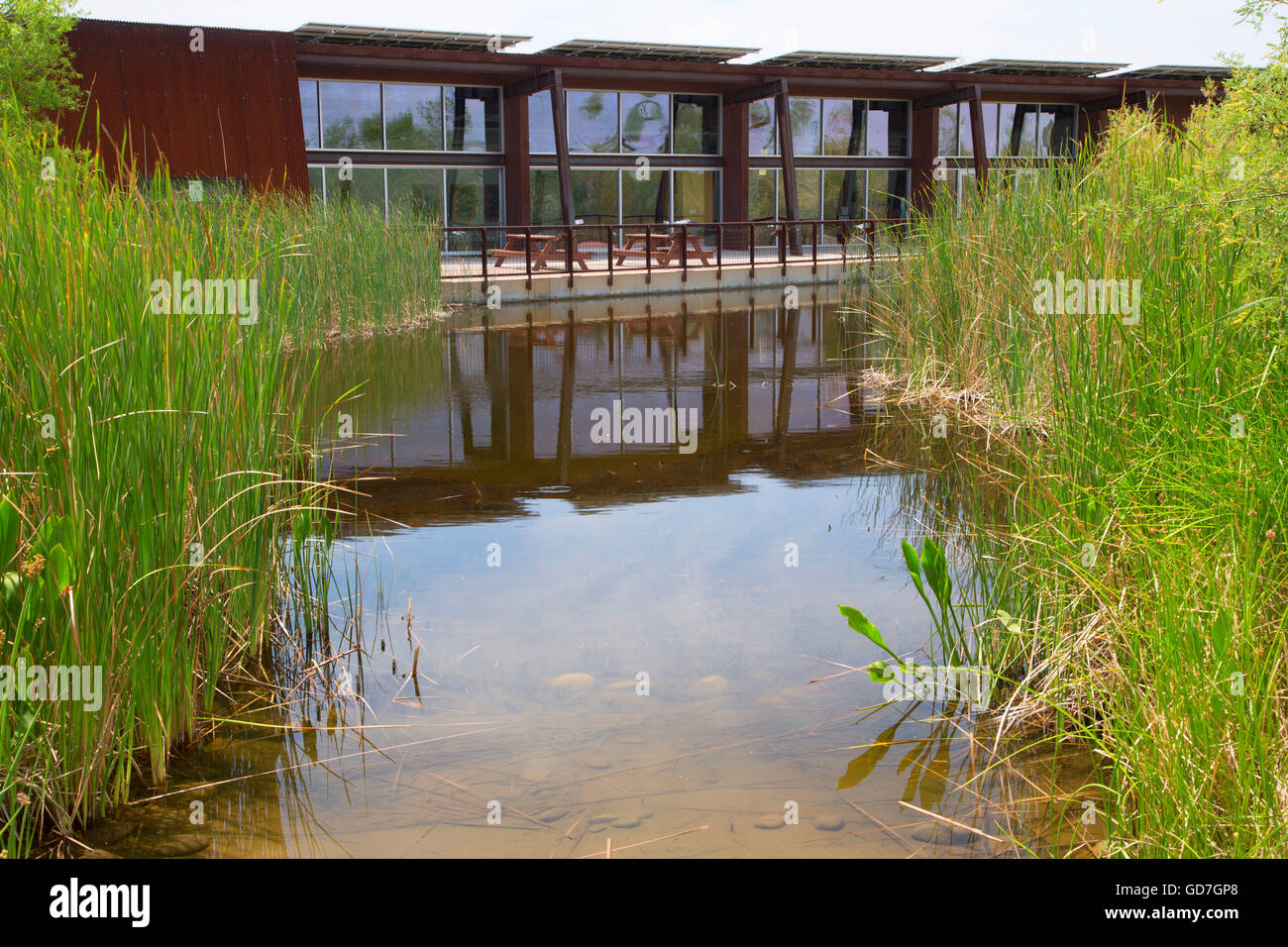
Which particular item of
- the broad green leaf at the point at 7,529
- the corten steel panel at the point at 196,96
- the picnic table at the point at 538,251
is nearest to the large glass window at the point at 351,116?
the corten steel panel at the point at 196,96

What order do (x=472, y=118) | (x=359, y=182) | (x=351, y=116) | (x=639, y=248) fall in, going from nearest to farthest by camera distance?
(x=639, y=248) → (x=351, y=116) → (x=359, y=182) → (x=472, y=118)

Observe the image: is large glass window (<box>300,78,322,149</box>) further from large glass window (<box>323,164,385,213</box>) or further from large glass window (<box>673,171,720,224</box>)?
large glass window (<box>673,171,720,224</box>)

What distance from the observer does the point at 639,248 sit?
22844 mm

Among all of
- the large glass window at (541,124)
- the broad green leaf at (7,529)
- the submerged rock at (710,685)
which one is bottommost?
the submerged rock at (710,685)

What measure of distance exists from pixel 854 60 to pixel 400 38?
34.0ft

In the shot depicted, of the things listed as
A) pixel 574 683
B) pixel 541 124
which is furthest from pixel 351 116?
pixel 574 683

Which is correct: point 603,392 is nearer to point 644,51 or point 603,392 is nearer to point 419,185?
point 419,185

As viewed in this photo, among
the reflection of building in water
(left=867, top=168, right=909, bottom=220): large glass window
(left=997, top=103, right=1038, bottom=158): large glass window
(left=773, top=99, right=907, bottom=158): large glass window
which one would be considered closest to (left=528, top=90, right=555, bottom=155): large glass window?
(left=773, top=99, right=907, bottom=158): large glass window

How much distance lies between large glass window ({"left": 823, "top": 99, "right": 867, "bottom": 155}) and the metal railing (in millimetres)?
3768

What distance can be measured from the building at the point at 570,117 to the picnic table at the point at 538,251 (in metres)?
1.76

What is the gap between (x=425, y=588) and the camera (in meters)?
4.57

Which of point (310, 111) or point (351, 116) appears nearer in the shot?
point (310, 111)

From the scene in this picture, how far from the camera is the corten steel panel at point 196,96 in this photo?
63.2 ft

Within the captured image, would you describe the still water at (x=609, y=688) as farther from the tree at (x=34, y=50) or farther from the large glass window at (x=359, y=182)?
the large glass window at (x=359, y=182)
